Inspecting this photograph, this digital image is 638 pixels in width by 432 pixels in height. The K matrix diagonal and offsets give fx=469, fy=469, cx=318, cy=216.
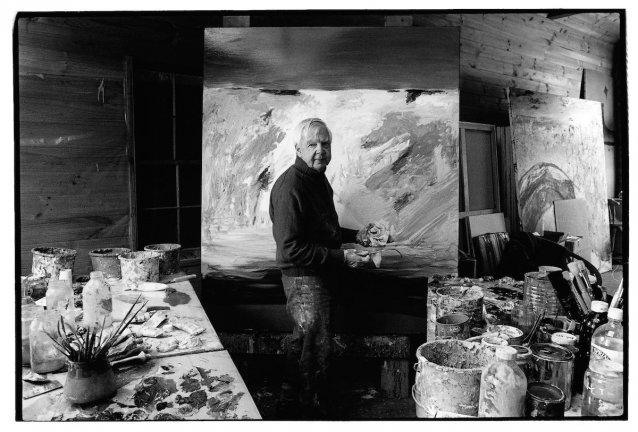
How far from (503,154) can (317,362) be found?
241 cm

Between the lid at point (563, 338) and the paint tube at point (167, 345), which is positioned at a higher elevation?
the lid at point (563, 338)

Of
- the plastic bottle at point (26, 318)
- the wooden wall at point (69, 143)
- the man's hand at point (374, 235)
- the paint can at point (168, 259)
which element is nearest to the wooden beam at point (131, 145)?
the wooden wall at point (69, 143)

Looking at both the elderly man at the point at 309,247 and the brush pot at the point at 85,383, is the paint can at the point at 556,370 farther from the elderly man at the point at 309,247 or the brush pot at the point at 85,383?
the brush pot at the point at 85,383

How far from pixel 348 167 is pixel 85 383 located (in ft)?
4.89

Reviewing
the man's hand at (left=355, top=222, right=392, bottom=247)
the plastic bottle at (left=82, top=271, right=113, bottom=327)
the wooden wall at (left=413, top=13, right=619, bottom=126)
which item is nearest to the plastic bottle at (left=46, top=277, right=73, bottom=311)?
the plastic bottle at (left=82, top=271, right=113, bottom=327)

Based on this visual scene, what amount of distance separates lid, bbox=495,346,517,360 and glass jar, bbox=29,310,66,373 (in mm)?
1264

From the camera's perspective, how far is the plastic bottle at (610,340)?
4.18 feet

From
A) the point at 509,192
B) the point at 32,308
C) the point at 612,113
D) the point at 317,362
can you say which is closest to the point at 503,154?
the point at 509,192

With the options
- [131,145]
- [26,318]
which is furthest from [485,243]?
[26,318]

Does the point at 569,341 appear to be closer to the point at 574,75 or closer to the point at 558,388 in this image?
the point at 558,388

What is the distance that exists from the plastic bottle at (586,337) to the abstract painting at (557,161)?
2261mm

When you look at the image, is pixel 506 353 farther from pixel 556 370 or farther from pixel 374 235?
pixel 374 235

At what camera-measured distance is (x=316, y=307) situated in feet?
7.52

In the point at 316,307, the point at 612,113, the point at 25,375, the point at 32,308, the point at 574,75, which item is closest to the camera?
the point at 25,375
